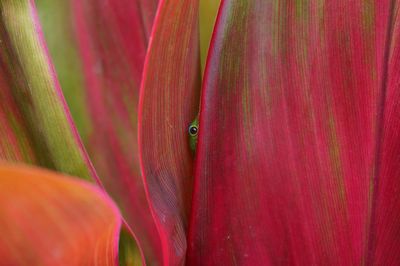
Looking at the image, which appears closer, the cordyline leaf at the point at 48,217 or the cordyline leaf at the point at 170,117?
the cordyline leaf at the point at 48,217

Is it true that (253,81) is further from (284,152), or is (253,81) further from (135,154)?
(135,154)

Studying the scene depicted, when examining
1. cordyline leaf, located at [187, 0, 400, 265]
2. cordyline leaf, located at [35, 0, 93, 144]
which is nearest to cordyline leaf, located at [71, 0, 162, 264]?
cordyline leaf, located at [35, 0, 93, 144]

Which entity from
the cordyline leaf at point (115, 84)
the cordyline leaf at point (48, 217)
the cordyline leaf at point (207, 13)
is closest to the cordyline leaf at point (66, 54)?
the cordyline leaf at point (115, 84)

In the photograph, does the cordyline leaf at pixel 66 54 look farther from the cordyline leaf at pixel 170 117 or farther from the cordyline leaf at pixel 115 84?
the cordyline leaf at pixel 170 117

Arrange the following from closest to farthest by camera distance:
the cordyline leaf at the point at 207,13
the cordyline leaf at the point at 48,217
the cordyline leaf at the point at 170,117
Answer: the cordyline leaf at the point at 48,217, the cordyline leaf at the point at 170,117, the cordyline leaf at the point at 207,13

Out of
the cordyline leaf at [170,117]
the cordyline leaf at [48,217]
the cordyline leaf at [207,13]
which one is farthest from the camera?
the cordyline leaf at [207,13]

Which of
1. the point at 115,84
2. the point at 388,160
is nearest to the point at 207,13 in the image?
the point at 115,84

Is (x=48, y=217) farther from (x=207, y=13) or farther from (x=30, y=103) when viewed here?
(x=207, y=13)
